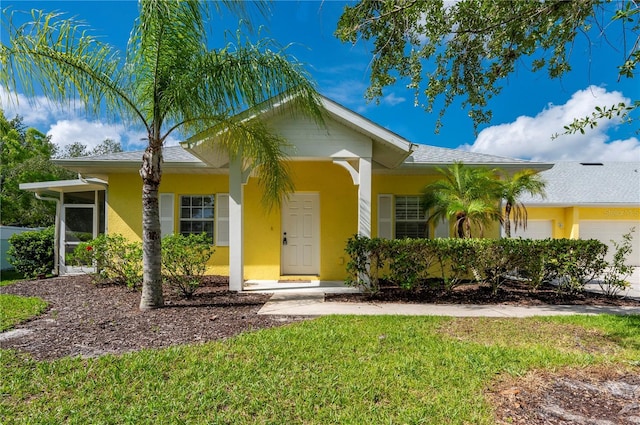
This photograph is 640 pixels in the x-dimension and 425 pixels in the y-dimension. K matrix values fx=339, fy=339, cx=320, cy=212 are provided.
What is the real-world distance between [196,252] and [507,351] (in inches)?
234

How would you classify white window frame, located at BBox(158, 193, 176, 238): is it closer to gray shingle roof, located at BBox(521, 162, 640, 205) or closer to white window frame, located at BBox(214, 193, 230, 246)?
white window frame, located at BBox(214, 193, 230, 246)

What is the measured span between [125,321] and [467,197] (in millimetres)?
7636

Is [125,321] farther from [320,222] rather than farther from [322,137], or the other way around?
[320,222]

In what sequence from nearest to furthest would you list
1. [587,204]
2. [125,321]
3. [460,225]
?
[125,321] → [460,225] → [587,204]

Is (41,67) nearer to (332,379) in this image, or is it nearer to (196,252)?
(196,252)

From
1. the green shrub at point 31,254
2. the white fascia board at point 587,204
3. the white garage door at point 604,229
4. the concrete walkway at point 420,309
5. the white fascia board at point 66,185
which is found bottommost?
the concrete walkway at point 420,309

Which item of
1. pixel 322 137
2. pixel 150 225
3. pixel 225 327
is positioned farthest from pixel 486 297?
pixel 150 225

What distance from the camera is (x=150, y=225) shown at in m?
6.22

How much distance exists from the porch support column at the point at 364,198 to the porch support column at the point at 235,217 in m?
2.80

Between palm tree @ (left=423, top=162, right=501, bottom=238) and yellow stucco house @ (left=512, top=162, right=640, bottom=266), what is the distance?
890 cm

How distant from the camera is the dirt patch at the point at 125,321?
4625 mm

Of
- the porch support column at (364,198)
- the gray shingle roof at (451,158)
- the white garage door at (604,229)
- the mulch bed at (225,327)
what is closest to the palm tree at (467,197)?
the gray shingle roof at (451,158)

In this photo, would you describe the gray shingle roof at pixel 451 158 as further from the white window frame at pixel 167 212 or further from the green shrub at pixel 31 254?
the green shrub at pixel 31 254

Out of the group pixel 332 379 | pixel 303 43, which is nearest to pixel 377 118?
pixel 303 43
